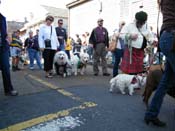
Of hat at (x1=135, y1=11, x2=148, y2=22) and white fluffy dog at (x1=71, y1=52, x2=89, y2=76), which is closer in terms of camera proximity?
hat at (x1=135, y1=11, x2=148, y2=22)

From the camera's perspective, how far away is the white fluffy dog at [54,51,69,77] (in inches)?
408

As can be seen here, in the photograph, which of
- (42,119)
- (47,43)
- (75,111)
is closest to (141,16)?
(75,111)

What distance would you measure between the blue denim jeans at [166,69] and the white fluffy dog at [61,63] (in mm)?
6214

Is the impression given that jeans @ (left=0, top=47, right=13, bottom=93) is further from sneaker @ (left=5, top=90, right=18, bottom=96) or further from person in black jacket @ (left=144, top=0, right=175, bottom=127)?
person in black jacket @ (left=144, top=0, right=175, bottom=127)

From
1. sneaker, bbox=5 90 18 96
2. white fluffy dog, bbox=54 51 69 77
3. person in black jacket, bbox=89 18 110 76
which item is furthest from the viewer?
person in black jacket, bbox=89 18 110 76

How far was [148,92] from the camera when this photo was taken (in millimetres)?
5406

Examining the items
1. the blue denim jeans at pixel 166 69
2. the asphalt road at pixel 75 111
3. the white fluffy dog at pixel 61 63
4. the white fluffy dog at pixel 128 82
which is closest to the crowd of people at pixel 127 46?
the blue denim jeans at pixel 166 69

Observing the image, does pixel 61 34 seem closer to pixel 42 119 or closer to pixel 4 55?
pixel 4 55

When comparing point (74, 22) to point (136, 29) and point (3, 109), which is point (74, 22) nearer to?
point (136, 29)

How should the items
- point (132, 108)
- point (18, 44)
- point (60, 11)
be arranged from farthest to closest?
1. point (60, 11)
2. point (18, 44)
3. point (132, 108)

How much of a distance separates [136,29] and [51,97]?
2746mm

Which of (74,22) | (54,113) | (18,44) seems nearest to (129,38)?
(54,113)

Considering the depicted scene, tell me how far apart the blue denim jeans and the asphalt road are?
28cm

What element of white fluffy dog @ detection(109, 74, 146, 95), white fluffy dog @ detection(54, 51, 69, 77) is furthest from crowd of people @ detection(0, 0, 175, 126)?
white fluffy dog @ detection(109, 74, 146, 95)
